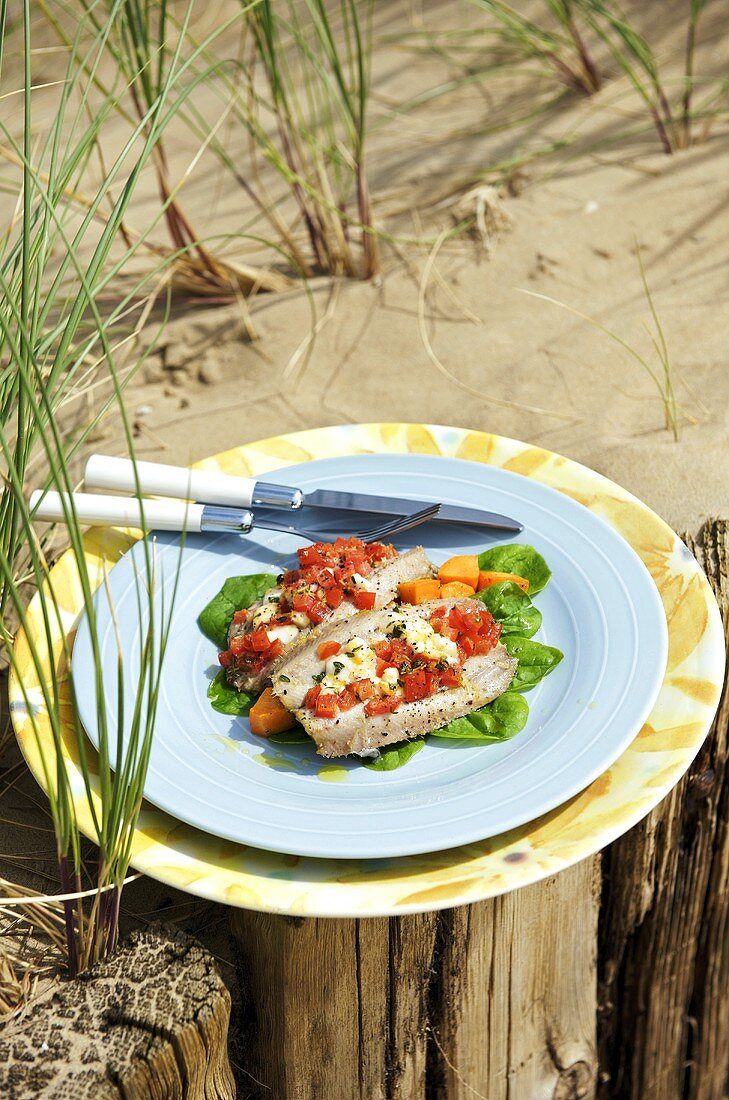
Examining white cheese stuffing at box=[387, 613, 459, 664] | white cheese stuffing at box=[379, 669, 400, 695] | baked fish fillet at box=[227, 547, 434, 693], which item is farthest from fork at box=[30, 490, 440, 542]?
white cheese stuffing at box=[379, 669, 400, 695]

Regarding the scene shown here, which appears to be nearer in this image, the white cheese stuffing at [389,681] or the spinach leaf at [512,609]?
the white cheese stuffing at [389,681]

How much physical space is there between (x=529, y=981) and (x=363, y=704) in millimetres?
876

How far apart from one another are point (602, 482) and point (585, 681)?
0.69 meters

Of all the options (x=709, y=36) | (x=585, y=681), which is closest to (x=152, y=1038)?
(x=585, y=681)

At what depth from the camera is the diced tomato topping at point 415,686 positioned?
1955mm

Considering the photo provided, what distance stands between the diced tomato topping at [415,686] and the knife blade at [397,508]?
1.57 ft

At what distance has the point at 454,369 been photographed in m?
3.82

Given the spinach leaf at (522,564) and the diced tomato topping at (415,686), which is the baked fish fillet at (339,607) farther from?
the diced tomato topping at (415,686)

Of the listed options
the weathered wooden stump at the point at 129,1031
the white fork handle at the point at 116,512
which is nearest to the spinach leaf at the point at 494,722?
the weathered wooden stump at the point at 129,1031

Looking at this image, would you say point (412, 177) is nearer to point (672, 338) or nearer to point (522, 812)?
point (672, 338)

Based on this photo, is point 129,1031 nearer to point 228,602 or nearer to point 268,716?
point 268,716

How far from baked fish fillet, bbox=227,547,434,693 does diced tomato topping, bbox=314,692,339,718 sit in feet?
0.58

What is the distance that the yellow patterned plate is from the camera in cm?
167

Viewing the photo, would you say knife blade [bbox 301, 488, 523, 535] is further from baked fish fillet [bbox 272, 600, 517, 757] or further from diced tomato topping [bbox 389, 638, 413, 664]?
diced tomato topping [bbox 389, 638, 413, 664]
